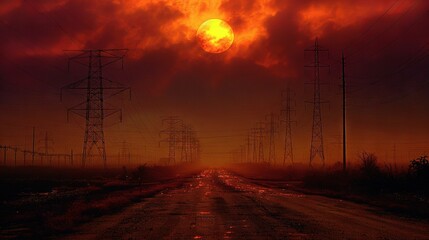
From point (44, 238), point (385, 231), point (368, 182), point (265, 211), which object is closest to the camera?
point (44, 238)

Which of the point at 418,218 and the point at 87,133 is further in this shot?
the point at 87,133

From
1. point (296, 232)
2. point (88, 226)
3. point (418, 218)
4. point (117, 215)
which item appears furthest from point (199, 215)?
point (418, 218)

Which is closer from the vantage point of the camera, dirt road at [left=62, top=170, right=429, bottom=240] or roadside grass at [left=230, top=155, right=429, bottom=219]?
dirt road at [left=62, top=170, right=429, bottom=240]

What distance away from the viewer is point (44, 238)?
57.4 feet

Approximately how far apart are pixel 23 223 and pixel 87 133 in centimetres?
3632

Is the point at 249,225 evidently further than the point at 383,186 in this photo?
No

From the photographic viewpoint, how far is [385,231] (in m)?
19.2

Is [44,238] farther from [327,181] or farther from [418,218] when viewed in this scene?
[327,181]

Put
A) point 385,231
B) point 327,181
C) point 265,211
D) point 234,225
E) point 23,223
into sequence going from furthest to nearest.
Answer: point 327,181 → point 265,211 → point 23,223 → point 234,225 → point 385,231

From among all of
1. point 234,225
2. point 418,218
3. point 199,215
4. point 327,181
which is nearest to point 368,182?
point 327,181

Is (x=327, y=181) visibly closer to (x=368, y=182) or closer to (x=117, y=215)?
(x=368, y=182)

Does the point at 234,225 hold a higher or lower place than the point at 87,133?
lower

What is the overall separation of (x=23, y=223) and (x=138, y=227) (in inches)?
249

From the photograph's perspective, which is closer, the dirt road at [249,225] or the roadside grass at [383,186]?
the dirt road at [249,225]
